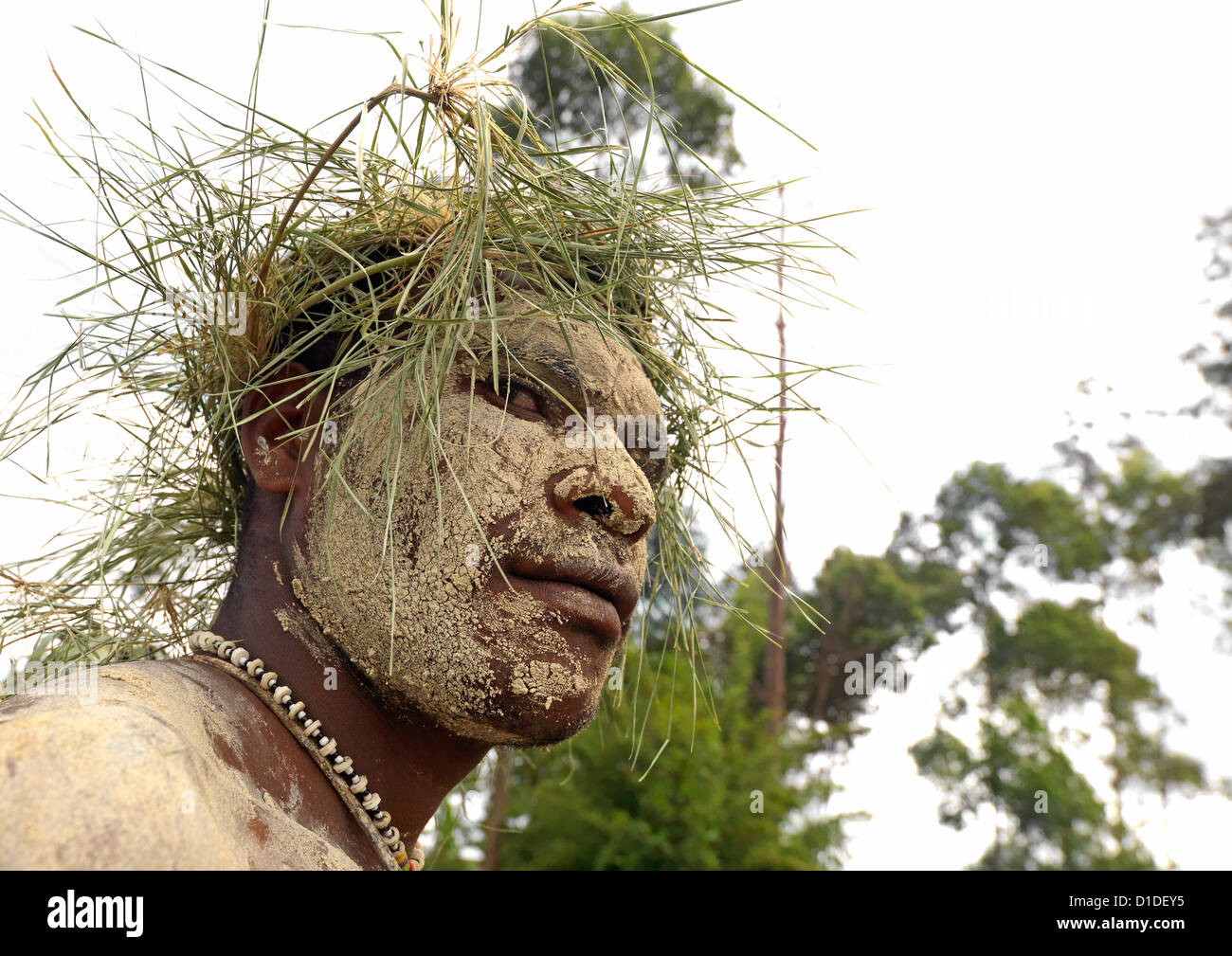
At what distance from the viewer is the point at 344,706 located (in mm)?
1666

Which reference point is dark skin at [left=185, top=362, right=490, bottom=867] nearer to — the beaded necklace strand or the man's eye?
the beaded necklace strand

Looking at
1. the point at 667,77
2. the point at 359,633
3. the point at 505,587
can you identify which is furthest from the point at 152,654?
the point at 667,77

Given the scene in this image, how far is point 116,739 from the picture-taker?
1178 millimetres

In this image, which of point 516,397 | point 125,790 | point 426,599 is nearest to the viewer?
point 125,790

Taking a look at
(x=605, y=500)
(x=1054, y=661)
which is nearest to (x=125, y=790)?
(x=605, y=500)

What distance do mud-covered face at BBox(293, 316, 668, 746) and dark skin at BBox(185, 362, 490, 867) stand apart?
0.06 meters

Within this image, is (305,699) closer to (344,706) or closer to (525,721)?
(344,706)

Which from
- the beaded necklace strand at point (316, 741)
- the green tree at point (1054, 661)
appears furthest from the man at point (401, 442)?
the green tree at point (1054, 661)

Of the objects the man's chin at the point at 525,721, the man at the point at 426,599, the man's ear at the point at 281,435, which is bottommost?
the man's chin at the point at 525,721

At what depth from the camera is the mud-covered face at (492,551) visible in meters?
1.57

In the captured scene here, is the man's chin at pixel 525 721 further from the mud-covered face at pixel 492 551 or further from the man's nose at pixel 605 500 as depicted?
the man's nose at pixel 605 500

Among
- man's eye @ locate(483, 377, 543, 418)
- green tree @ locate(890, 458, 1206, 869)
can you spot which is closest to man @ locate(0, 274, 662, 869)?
man's eye @ locate(483, 377, 543, 418)

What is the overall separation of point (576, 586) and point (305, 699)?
0.47 m
